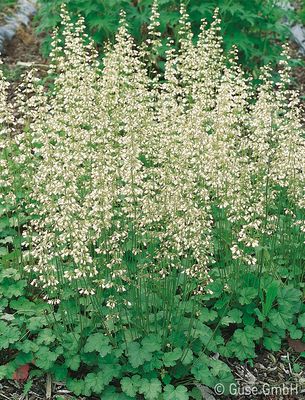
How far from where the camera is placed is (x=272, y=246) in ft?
16.8

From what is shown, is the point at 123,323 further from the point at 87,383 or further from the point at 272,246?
the point at 272,246

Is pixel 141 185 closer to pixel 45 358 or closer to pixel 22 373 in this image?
pixel 45 358

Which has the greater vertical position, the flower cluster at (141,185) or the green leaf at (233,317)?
the flower cluster at (141,185)

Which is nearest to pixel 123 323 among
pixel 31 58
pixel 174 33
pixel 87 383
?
pixel 87 383

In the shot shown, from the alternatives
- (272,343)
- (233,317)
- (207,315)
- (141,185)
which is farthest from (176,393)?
(141,185)

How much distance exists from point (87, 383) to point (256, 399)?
1230 millimetres

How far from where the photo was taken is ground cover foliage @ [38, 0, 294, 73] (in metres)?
8.20

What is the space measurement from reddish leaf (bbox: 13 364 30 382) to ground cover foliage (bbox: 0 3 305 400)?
0.06 m

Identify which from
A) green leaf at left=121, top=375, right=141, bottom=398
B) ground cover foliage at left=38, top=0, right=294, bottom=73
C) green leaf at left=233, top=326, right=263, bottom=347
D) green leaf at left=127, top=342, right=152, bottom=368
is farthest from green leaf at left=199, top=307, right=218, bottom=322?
ground cover foliage at left=38, top=0, right=294, bottom=73

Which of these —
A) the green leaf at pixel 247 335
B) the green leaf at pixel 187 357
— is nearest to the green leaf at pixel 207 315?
the green leaf at pixel 247 335

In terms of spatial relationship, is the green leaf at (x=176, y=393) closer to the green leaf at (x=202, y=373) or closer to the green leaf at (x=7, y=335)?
the green leaf at (x=202, y=373)

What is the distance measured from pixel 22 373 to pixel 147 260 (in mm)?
1172

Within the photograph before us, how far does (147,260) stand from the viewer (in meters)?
4.51

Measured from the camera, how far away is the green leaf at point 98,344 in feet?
14.0
